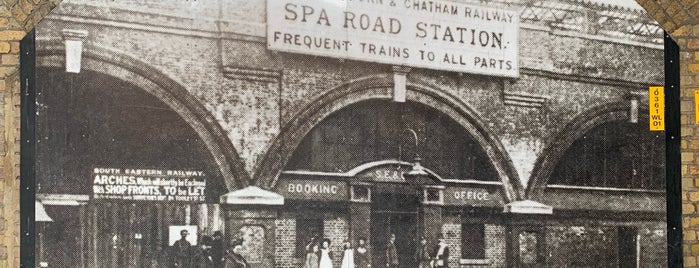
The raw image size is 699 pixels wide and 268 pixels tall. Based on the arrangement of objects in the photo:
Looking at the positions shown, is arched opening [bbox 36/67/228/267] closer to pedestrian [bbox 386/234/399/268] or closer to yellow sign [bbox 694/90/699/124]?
pedestrian [bbox 386/234/399/268]

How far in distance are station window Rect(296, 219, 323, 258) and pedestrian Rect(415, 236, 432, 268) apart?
786 millimetres

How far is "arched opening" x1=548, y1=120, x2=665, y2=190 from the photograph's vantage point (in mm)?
8102

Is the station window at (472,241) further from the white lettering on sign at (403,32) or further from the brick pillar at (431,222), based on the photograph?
the white lettering on sign at (403,32)

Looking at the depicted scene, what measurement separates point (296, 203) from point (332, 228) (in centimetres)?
33

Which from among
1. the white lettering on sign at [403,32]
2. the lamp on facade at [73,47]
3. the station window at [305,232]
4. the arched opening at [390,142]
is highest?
the white lettering on sign at [403,32]

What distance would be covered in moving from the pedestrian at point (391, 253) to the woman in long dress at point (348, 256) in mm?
277

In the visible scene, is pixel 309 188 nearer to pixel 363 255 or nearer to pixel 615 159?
pixel 363 255

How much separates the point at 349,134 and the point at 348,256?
90 cm

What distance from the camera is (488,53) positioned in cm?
790

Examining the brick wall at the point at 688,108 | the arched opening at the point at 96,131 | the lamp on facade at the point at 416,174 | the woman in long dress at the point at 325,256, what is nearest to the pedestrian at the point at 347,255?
the woman in long dress at the point at 325,256

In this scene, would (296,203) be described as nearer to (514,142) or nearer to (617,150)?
(514,142)

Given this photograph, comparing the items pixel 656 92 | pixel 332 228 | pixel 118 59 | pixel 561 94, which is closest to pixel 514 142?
pixel 561 94

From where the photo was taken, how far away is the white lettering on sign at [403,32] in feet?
23.7

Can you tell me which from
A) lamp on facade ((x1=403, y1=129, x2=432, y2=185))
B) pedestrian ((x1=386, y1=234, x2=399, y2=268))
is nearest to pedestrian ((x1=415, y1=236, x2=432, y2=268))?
pedestrian ((x1=386, y1=234, x2=399, y2=268))
